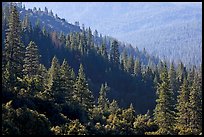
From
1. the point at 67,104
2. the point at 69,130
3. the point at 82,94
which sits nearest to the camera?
the point at 69,130

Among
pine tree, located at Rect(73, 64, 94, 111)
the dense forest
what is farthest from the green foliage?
pine tree, located at Rect(73, 64, 94, 111)

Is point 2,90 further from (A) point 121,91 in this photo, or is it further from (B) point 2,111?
(A) point 121,91

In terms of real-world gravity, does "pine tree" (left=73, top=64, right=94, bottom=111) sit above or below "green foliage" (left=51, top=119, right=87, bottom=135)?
above

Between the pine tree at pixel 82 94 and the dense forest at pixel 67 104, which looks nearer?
the dense forest at pixel 67 104

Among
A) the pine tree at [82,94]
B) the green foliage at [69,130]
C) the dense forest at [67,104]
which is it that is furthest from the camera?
the pine tree at [82,94]

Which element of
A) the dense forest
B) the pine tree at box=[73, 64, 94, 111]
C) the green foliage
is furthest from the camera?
the pine tree at box=[73, 64, 94, 111]

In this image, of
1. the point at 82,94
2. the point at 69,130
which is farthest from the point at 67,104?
the point at 82,94

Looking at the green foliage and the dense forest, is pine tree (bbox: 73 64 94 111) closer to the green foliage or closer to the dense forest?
the dense forest

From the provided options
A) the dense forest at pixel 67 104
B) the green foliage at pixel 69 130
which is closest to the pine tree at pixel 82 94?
the dense forest at pixel 67 104

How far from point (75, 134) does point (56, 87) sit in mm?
14250

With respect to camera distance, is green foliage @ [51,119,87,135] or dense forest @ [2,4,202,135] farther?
dense forest @ [2,4,202,135]

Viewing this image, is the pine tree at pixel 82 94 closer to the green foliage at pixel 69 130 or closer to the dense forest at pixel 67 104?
the dense forest at pixel 67 104

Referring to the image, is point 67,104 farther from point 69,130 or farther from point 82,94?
point 82,94

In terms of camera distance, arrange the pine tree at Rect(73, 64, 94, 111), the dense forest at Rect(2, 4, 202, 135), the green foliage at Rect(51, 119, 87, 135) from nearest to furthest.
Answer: the green foliage at Rect(51, 119, 87, 135)
the dense forest at Rect(2, 4, 202, 135)
the pine tree at Rect(73, 64, 94, 111)
